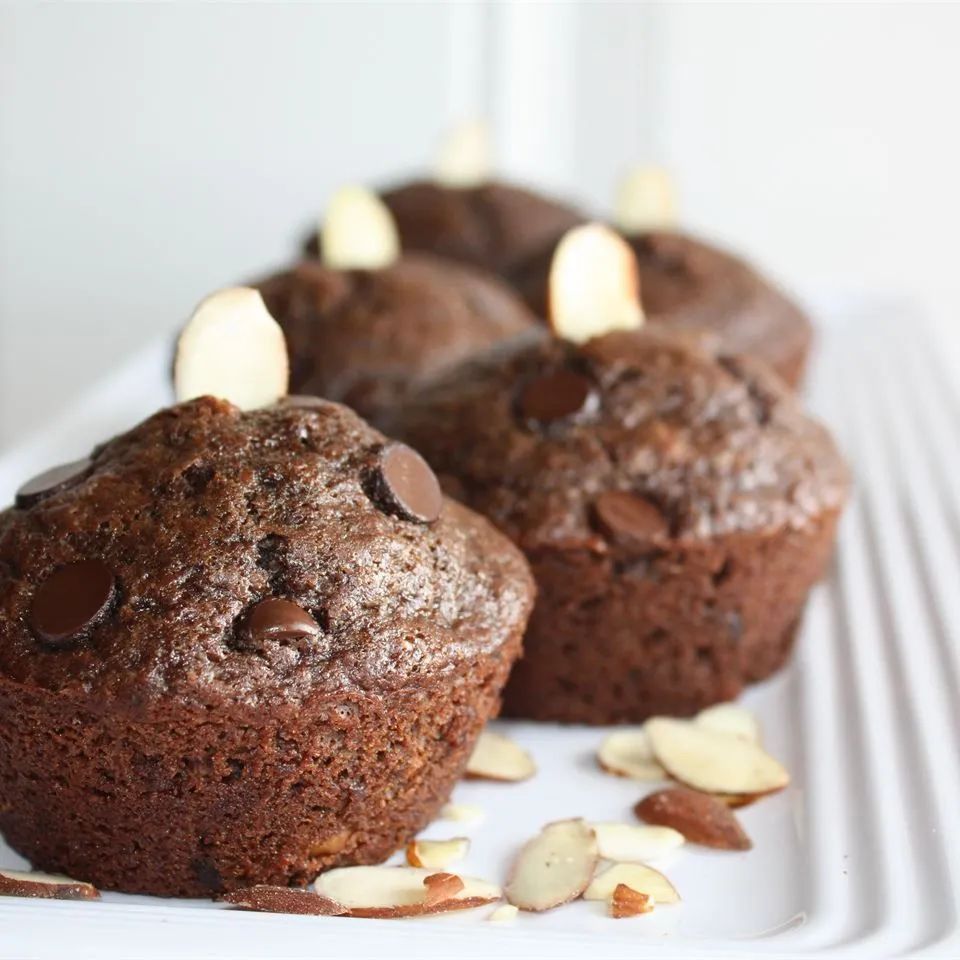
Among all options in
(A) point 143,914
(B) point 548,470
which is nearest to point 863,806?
(B) point 548,470

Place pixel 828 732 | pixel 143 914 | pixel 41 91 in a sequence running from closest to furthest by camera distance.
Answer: pixel 143 914
pixel 828 732
pixel 41 91

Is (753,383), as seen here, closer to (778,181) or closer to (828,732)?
(828,732)

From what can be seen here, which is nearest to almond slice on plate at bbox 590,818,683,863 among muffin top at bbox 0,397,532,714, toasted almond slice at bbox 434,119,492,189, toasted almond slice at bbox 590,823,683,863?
toasted almond slice at bbox 590,823,683,863

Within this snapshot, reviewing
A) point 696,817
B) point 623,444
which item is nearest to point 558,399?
point 623,444

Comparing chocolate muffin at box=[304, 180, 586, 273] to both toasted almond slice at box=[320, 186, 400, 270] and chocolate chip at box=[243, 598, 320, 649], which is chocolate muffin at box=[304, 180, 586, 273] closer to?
toasted almond slice at box=[320, 186, 400, 270]

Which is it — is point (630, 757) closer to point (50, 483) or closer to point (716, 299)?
point (50, 483)
